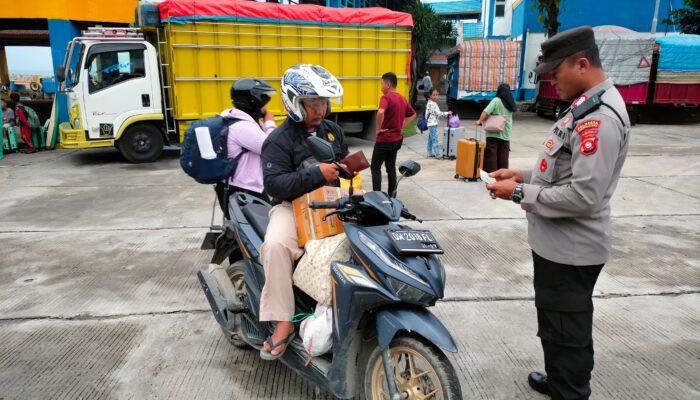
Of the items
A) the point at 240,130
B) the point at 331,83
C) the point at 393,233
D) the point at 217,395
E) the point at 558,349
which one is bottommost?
the point at 217,395

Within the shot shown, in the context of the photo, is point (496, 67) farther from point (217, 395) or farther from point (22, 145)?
point (217, 395)

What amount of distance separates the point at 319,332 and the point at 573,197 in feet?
4.41

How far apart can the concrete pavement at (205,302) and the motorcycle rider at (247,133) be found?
1052mm

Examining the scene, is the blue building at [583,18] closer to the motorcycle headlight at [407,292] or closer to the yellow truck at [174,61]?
the yellow truck at [174,61]

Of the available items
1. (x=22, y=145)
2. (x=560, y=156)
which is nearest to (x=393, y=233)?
(x=560, y=156)

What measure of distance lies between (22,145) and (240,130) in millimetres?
11428

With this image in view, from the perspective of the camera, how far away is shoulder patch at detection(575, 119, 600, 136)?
212 cm

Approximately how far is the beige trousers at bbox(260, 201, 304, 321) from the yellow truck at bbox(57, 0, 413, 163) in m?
8.13

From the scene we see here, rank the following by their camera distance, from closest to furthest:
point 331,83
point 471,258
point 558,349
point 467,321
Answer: point 558,349
point 331,83
point 467,321
point 471,258

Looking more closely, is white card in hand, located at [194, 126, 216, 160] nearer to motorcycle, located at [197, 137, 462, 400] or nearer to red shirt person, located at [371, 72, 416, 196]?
motorcycle, located at [197, 137, 462, 400]

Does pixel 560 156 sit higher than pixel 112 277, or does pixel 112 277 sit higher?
pixel 560 156

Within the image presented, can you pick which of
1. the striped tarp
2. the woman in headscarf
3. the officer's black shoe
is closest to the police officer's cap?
the officer's black shoe

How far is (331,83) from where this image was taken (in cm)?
279

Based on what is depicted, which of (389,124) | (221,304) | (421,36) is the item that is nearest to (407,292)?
(221,304)
